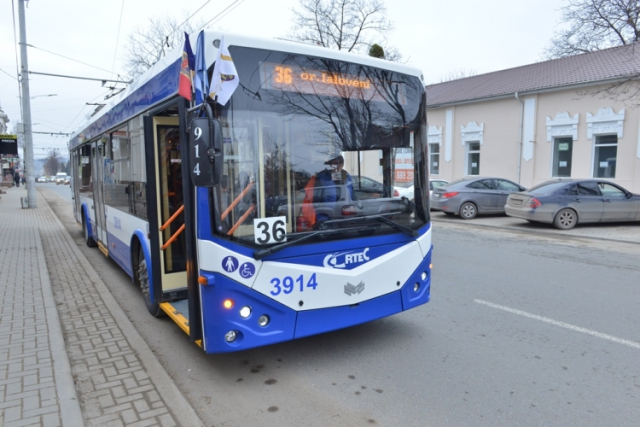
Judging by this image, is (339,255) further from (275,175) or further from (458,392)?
(458,392)

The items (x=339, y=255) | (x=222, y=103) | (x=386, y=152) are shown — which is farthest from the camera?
(x=386, y=152)

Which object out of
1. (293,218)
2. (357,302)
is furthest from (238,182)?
(357,302)

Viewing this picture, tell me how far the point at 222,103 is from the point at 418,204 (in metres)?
2.28

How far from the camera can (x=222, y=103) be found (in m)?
3.46

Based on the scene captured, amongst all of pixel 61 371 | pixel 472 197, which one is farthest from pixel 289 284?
pixel 472 197

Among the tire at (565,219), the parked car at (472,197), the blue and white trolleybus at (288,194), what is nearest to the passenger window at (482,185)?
the parked car at (472,197)

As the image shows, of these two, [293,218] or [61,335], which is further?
[61,335]

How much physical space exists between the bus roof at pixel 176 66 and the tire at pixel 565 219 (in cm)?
1060

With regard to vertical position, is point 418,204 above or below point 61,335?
above

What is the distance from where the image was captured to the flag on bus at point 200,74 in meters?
3.53

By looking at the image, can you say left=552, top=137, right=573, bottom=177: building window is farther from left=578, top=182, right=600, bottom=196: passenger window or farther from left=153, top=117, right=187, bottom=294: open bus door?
left=153, top=117, right=187, bottom=294: open bus door

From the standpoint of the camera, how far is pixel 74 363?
420cm

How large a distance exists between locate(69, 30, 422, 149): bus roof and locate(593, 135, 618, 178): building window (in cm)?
1730

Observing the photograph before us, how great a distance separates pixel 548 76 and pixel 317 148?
2118cm
